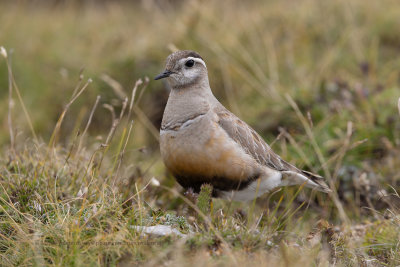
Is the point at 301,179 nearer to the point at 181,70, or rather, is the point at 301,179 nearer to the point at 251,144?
the point at 251,144

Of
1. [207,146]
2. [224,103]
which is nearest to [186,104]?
[207,146]

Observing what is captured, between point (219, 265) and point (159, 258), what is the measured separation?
1.17 feet

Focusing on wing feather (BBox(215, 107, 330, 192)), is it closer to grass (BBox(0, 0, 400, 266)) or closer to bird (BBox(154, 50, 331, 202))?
bird (BBox(154, 50, 331, 202))

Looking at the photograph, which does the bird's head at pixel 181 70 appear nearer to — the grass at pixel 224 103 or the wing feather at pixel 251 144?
the wing feather at pixel 251 144

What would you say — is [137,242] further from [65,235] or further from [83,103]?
[83,103]

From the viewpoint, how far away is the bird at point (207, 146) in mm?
4336

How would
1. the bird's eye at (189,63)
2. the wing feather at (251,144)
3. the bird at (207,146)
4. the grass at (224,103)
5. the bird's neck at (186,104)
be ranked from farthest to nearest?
the bird's eye at (189,63), the wing feather at (251,144), the bird's neck at (186,104), the bird at (207,146), the grass at (224,103)

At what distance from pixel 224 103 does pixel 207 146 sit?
3.69 meters

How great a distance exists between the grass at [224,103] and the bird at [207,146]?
0.27m

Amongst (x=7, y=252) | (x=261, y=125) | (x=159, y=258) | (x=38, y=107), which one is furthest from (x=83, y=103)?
(x=159, y=258)

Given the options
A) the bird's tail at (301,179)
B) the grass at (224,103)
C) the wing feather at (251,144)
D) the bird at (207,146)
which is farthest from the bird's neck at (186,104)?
the bird's tail at (301,179)

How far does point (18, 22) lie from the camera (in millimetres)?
10188

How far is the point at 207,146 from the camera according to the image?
4.35 m

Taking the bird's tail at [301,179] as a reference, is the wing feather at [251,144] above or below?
above
